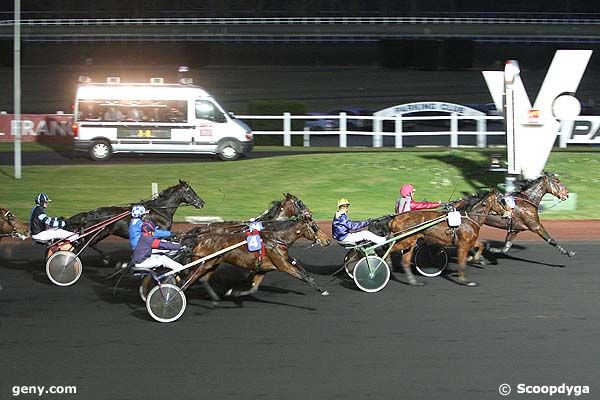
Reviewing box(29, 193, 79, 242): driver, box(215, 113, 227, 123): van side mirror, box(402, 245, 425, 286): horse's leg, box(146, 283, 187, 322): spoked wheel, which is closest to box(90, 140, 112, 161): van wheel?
box(215, 113, 227, 123): van side mirror

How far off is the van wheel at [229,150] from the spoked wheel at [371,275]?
13455mm

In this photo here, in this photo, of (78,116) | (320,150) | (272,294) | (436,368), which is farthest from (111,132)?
(436,368)

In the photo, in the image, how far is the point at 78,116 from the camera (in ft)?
82.7

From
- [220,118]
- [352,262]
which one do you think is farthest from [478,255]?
[220,118]

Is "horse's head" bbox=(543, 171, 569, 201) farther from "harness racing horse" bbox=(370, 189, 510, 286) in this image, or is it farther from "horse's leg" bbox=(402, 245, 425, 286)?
"horse's leg" bbox=(402, 245, 425, 286)

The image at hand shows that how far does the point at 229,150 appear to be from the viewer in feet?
82.9

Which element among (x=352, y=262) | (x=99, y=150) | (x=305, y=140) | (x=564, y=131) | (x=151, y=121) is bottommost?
(x=352, y=262)

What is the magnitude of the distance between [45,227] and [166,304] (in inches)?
117

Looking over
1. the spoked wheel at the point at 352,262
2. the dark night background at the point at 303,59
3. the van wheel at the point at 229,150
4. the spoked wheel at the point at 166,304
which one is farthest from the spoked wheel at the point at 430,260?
the dark night background at the point at 303,59

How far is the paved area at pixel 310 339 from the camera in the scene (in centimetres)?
851

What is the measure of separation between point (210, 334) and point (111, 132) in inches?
633

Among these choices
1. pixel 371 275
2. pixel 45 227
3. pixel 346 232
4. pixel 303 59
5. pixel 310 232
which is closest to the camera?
pixel 310 232

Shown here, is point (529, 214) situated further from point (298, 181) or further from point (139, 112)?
point (139, 112)

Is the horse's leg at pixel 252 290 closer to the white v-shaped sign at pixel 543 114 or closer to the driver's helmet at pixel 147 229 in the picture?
the driver's helmet at pixel 147 229
